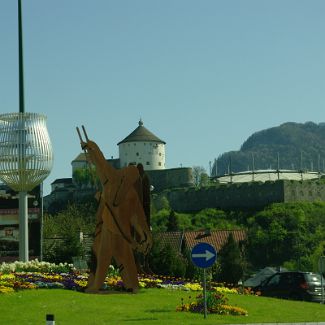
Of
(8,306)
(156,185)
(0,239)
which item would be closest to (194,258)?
(8,306)

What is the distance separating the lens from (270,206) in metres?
132

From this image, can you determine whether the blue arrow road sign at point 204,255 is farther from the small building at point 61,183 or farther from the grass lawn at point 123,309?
the small building at point 61,183

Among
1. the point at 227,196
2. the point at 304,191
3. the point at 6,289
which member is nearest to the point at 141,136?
the point at 227,196

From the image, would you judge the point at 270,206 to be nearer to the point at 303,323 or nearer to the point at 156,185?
the point at 156,185

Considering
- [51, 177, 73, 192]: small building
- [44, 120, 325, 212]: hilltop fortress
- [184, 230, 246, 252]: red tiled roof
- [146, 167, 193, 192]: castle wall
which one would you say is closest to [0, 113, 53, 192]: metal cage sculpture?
[184, 230, 246, 252]: red tiled roof

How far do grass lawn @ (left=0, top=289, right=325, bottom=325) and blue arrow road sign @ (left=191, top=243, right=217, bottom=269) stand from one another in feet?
4.18

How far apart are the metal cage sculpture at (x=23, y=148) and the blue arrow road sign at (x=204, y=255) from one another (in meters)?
18.1

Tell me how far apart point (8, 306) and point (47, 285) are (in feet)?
Result: 14.3

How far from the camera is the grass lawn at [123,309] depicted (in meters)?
19.5

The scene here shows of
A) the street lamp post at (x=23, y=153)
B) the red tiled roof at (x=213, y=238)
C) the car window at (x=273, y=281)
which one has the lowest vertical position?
the car window at (x=273, y=281)

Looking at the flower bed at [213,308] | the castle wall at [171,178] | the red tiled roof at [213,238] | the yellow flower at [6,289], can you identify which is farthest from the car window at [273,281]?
the castle wall at [171,178]

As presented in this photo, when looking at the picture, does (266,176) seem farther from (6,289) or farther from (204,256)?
(204,256)

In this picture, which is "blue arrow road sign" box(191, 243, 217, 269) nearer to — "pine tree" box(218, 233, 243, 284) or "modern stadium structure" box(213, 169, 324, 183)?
"pine tree" box(218, 233, 243, 284)

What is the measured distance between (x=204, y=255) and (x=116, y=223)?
16.9 feet
